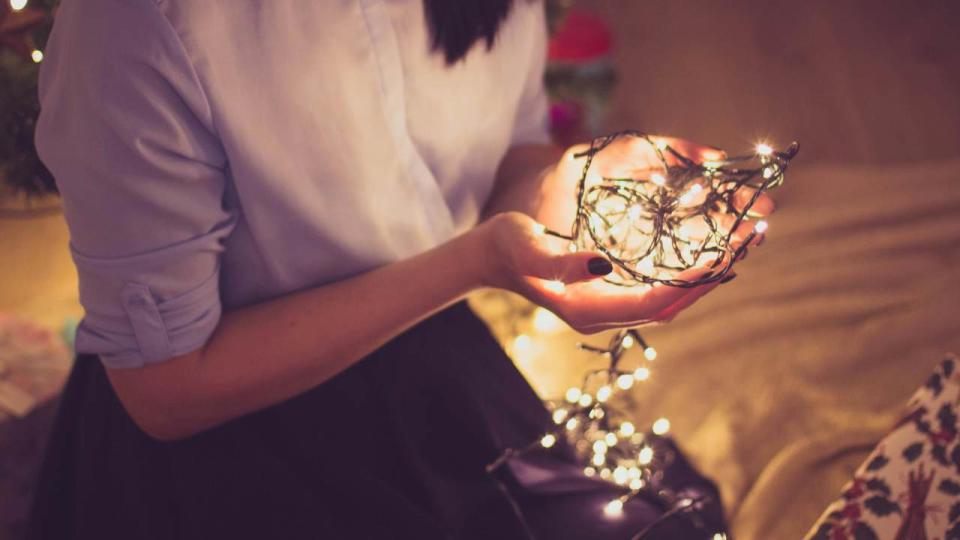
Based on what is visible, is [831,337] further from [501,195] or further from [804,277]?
[501,195]

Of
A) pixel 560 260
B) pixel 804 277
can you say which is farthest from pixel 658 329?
pixel 560 260

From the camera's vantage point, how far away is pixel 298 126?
77 cm

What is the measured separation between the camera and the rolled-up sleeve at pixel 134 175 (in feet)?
2.11

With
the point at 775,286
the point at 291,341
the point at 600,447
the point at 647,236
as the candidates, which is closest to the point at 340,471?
the point at 291,341

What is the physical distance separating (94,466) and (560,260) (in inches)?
25.7

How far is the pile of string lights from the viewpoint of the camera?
2.45 feet

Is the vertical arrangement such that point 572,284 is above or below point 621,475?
above

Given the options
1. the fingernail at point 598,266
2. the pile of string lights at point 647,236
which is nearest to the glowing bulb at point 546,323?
the pile of string lights at point 647,236

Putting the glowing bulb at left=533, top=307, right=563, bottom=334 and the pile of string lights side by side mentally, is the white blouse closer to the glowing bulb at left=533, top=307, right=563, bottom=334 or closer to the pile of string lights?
the pile of string lights

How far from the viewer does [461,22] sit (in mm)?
819

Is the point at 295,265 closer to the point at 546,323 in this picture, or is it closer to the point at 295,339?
the point at 295,339

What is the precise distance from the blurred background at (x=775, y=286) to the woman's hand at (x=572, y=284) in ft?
1.57

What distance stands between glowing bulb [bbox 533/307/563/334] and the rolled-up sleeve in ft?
2.43

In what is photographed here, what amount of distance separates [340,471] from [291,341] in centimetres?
17
